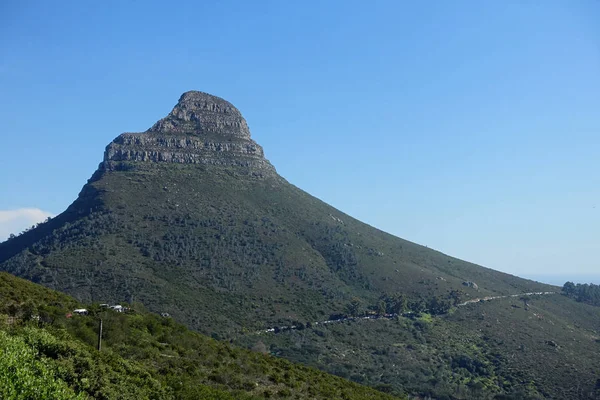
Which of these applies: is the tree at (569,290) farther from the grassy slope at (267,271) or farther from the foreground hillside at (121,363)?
the foreground hillside at (121,363)

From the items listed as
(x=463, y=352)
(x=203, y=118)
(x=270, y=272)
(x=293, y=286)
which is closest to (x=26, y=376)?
(x=463, y=352)

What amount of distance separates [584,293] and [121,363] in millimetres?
123506

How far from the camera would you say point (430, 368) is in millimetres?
63438

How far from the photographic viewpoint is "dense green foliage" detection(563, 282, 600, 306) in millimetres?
113438

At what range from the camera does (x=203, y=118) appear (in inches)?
5148

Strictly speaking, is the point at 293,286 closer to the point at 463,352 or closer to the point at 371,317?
the point at 371,317

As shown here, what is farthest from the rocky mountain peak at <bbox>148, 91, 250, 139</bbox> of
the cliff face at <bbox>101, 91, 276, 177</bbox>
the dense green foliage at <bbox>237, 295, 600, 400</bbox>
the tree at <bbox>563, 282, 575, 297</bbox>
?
the tree at <bbox>563, 282, 575, 297</bbox>

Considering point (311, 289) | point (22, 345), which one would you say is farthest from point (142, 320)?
point (311, 289)

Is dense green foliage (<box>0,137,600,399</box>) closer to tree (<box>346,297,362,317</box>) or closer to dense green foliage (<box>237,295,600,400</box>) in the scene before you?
dense green foliage (<box>237,295,600,400</box>)

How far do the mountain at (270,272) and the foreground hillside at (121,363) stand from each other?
2547 cm

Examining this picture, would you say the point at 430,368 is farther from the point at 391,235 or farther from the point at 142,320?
the point at 391,235

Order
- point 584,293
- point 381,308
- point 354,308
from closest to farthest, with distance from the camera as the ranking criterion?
point 354,308, point 381,308, point 584,293

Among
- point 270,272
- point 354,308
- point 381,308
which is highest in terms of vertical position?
point 270,272

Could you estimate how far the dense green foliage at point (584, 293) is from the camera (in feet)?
372
